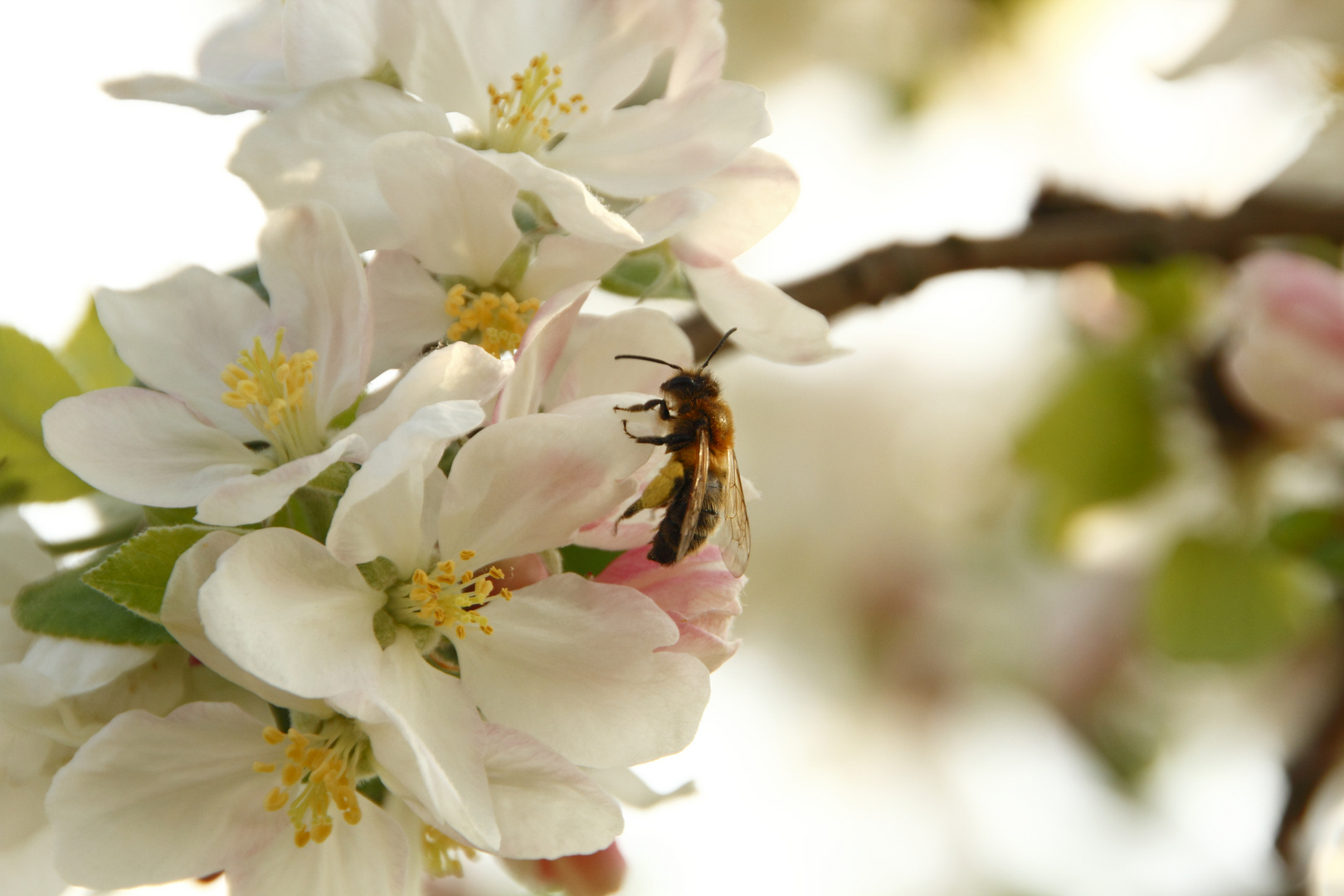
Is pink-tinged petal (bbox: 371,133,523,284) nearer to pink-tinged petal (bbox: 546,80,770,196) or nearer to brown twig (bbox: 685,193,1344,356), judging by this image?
pink-tinged petal (bbox: 546,80,770,196)

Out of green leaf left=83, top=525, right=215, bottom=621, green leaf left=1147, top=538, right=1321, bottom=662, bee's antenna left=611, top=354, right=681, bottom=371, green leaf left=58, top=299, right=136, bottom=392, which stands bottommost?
green leaf left=1147, top=538, right=1321, bottom=662

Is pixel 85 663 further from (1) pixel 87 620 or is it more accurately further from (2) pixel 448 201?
(2) pixel 448 201

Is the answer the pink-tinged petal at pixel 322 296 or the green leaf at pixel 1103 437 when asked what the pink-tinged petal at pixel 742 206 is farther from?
the green leaf at pixel 1103 437

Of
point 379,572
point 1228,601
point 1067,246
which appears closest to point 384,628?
point 379,572

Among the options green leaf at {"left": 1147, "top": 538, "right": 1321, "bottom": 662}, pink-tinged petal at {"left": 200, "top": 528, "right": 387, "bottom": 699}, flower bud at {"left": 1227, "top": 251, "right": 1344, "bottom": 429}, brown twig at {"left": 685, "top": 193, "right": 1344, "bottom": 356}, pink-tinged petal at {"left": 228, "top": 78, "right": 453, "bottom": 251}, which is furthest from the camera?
green leaf at {"left": 1147, "top": 538, "right": 1321, "bottom": 662}

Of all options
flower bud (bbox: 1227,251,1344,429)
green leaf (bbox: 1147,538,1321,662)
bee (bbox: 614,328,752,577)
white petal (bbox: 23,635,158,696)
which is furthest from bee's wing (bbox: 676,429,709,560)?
green leaf (bbox: 1147,538,1321,662)

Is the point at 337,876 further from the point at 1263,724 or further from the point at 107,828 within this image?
the point at 1263,724

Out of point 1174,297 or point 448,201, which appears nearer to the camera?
point 448,201

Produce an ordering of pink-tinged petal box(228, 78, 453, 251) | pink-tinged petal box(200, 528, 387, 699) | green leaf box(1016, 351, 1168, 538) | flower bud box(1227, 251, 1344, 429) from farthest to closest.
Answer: green leaf box(1016, 351, 1168, 538), flower bud box(1227, 251, 1344, 429), pink-tinged petal box(228, 78, 453, 251), pink-tinged petal box(200, 528, 387, 699)

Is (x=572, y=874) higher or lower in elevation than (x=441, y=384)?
lower
